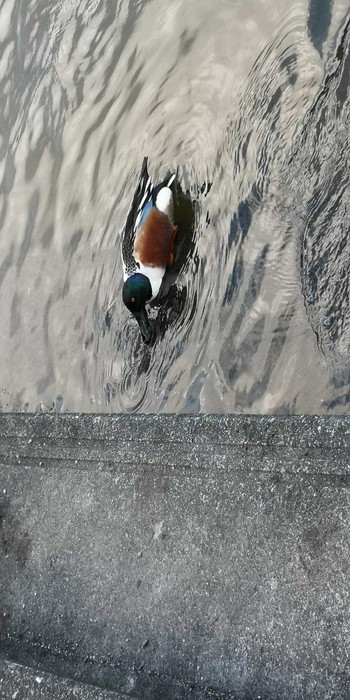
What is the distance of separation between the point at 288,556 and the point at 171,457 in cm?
52

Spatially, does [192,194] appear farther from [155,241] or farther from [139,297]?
[139,297]

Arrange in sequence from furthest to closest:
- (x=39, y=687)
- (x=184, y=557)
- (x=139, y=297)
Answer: (x=139, y=297)
(x=184, y=557)
(x=39, y=687)

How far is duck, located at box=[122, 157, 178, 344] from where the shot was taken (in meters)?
4.50

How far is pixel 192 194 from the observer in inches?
179

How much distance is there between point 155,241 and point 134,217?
1.11ft

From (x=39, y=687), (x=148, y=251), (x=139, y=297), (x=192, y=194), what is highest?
(x=192, y=194)

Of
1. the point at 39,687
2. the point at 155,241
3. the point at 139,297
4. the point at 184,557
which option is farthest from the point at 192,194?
the point at 39,687

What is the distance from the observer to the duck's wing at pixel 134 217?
15.3 ft

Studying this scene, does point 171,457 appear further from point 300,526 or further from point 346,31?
point 346,31

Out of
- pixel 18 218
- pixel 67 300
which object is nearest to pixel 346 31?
pixel 67 300

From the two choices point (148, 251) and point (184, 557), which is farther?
point (148, 251)

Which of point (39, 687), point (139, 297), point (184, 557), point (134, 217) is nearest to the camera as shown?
point (39, 687)

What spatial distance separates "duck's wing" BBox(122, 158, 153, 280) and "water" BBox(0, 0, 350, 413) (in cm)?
9

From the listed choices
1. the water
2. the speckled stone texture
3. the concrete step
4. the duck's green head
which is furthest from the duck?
the concrete step
